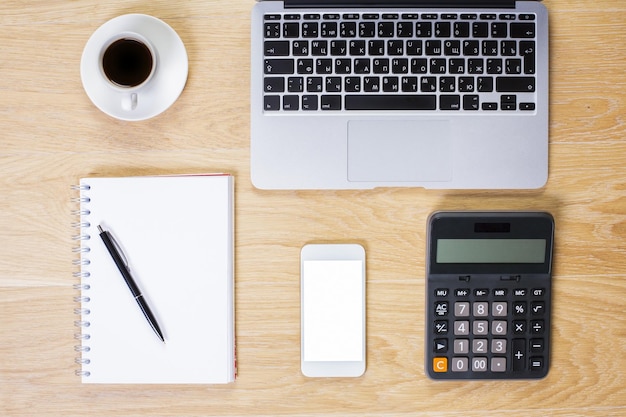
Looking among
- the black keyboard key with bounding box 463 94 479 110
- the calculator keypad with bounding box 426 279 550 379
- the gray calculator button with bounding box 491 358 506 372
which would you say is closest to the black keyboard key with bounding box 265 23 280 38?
the black keyboard key with bounding box 463 94 479 110

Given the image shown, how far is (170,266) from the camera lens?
64 centimetres

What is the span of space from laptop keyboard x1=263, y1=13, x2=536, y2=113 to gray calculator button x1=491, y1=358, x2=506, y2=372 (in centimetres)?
30

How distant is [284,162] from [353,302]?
7.4 inches

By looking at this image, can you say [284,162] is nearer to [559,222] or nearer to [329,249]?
[329,249]

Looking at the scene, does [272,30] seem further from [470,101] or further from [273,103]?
[470,101]

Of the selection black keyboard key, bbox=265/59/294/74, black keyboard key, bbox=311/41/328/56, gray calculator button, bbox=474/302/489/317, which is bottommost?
gray calculator button, bbox=474/302/489/317

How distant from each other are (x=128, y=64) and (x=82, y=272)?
0.26m

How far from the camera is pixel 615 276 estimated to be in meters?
0.65

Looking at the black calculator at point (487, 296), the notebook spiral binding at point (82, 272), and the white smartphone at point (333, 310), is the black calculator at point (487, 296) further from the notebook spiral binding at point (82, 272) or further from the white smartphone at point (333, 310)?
the notebook spiral binding at point (82, 272)

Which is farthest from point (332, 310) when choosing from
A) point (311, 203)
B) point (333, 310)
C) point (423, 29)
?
point (423, 29)

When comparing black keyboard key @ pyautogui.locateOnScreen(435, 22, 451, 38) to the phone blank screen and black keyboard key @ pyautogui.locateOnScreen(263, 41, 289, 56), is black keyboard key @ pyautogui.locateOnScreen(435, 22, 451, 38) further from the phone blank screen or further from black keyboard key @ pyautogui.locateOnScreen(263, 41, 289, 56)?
the phone blank screen

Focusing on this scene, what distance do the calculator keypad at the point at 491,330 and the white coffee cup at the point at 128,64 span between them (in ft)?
1.40

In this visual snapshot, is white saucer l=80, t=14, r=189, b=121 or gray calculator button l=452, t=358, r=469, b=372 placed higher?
white saucer l=80, t=14, r=189, b=121

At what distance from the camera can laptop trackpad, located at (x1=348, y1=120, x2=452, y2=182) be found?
62cm
